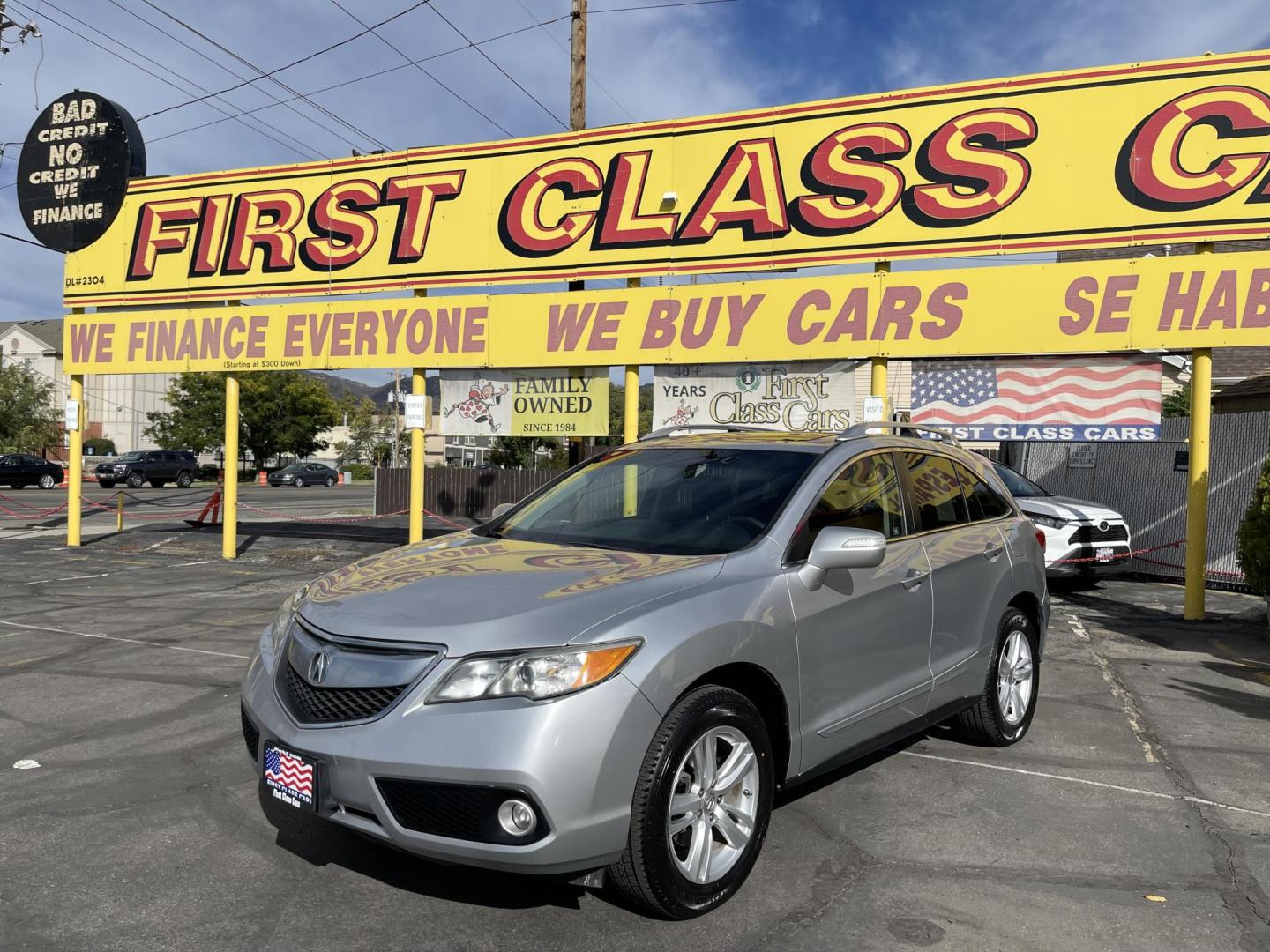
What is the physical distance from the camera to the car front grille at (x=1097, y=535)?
11812mm

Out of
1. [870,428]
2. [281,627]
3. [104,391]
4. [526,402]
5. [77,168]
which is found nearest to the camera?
[281,627]

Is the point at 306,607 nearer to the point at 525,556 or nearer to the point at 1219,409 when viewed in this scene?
the point at 525,556

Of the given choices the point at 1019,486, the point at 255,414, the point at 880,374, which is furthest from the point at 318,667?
the point at 255,414

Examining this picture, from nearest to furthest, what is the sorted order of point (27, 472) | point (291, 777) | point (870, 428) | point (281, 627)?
point (291, 777), point (281, 627), point (870, 428), point (27, 472)

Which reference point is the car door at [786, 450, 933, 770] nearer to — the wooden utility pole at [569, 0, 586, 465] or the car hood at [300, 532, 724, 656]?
the car hood at [300, 532, 724, 656]

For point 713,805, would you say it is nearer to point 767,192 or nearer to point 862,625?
point 862,625

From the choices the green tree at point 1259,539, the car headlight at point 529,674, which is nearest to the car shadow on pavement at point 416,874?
the car headlight at point 529,674

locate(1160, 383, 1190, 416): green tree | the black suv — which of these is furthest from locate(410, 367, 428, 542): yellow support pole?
the black suv

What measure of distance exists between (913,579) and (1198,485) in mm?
7402

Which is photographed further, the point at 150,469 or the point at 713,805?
the point at 150,469

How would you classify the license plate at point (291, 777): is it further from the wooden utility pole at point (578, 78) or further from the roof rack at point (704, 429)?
the wooden utility pole at point (578, 78)

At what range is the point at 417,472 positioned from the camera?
46.3ft

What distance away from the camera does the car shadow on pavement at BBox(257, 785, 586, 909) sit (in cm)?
355

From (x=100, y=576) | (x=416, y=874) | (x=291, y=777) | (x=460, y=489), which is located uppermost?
(x=460, y=489)
